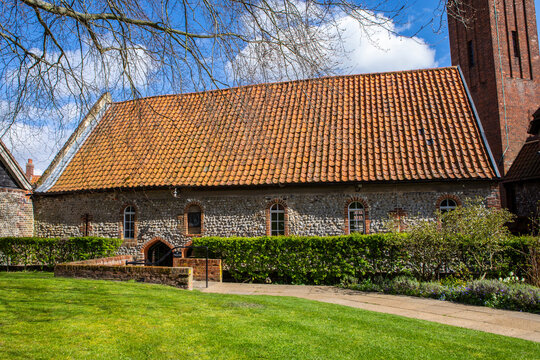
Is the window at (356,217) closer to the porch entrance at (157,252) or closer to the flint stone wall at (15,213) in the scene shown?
the porch entrance at (157,252)

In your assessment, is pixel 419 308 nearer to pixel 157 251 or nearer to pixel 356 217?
pixel 356 217

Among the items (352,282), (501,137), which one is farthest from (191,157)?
(501,137)

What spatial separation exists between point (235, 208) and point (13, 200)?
33.3 feet

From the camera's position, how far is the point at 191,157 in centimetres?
1711

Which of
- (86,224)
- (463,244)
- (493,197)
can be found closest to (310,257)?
(463,244)

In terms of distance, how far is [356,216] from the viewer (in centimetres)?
1471

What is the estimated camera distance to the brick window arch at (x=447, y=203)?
46.3 ft

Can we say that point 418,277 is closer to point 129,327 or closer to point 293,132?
point 293,132

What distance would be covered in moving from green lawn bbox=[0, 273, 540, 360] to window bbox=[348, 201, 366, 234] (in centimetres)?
593

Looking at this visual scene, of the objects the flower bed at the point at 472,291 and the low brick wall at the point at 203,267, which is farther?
the low brick wall at the point at 203,267

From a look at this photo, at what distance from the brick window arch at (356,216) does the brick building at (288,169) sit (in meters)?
0.04

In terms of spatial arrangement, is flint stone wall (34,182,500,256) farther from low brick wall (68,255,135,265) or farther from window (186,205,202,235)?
low brick wall (68,255,135,265)

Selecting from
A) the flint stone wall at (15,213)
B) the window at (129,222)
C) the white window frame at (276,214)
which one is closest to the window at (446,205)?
the white window frame at (276,214)

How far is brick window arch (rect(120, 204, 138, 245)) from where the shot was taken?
55.0ft
